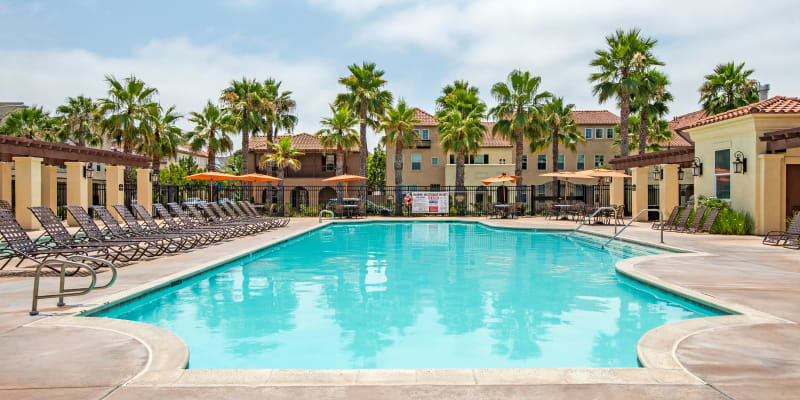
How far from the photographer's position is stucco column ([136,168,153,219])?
24.0m

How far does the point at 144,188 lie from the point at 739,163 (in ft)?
78.8

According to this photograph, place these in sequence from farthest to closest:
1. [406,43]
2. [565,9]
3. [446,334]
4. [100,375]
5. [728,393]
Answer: [406,43], [565,9], [446,334], [100,375], [728,393]

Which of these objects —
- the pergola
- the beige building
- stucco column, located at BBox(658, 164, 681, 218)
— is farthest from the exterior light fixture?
the beige building

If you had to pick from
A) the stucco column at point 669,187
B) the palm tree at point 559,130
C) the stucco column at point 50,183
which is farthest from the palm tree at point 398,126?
the stucco column at point 50,183

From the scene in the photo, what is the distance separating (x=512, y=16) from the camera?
13.6 meters

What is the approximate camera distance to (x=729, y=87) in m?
28.0

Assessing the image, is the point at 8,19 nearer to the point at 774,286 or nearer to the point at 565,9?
the point at 565,9

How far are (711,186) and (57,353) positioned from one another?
18746 mm

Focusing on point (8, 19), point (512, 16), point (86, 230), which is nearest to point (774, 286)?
point (512, 16)

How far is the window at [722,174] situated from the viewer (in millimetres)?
16391

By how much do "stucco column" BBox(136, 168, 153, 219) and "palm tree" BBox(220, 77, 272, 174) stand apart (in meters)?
7.41

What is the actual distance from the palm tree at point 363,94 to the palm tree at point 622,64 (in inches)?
480

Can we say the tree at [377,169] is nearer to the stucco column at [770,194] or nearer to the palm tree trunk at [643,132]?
the palm tree trunk at [643,132]

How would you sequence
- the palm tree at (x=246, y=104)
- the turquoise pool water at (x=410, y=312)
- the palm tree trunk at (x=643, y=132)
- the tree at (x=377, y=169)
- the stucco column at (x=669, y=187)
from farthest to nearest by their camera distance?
the tree at (x=377, y=169) → the palm tree at (x=246, y=104) → the palm tree trunk at (x=643, y=132) → the stucco column at (x=669, y=187) → the turquoise pool water at (x=410, y=312)
